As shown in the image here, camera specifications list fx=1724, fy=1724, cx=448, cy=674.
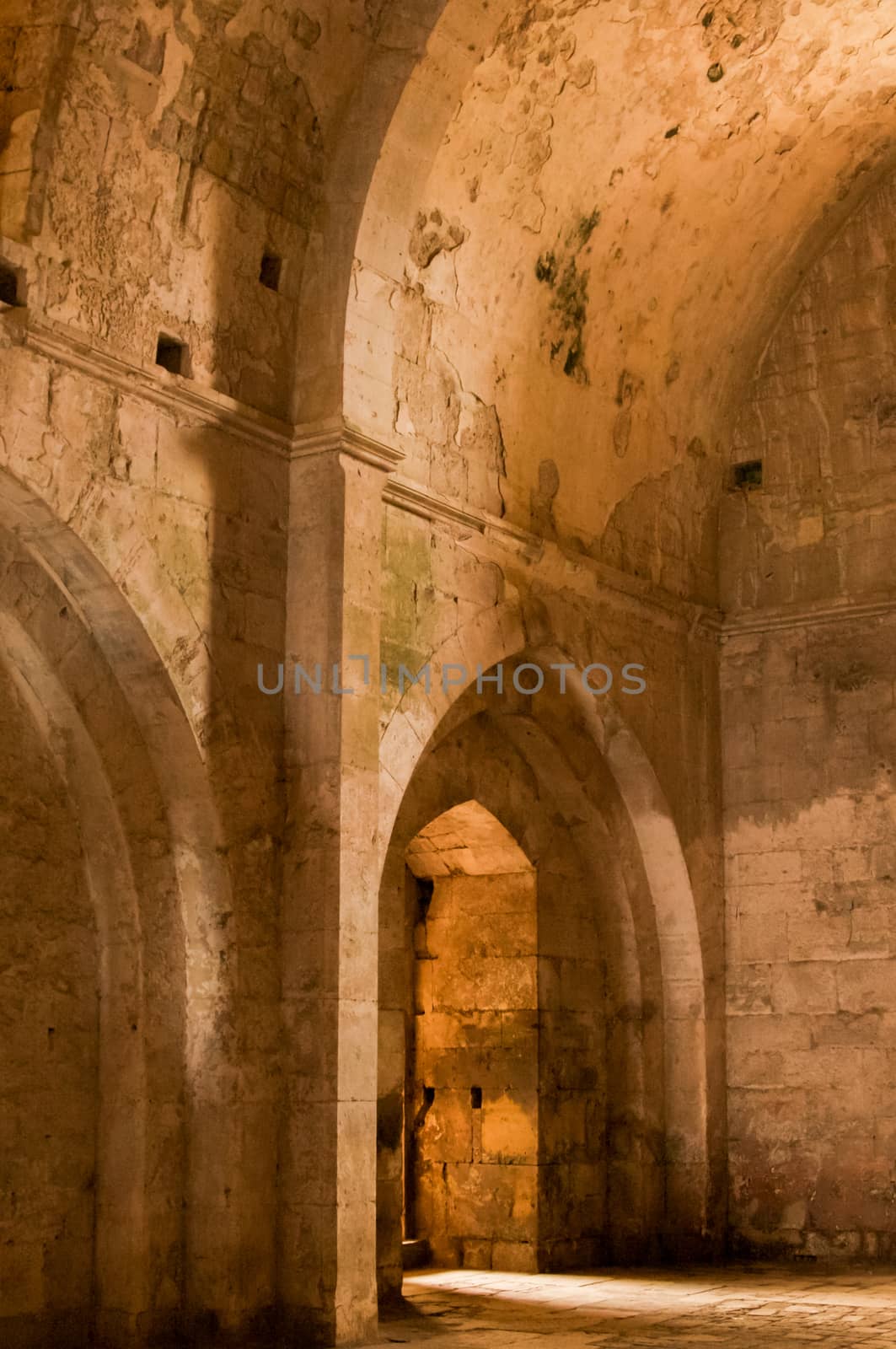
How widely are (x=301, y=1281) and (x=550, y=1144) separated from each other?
10.0ft

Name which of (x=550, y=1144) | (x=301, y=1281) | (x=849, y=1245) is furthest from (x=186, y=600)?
(x=849, y=1245)

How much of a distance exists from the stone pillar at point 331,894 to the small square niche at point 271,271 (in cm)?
75

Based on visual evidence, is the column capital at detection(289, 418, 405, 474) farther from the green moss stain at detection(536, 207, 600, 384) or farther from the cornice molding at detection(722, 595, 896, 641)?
the cornice molding at detection(722, 595, 896, 641)

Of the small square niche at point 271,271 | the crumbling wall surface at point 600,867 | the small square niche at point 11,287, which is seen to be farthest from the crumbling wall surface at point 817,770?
the small square niche at point 11,287

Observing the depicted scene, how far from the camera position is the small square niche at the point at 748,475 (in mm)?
11219

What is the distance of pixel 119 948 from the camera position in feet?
24.1

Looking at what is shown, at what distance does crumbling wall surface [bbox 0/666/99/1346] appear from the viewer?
6.82 metres

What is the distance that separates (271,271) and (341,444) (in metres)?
0.92

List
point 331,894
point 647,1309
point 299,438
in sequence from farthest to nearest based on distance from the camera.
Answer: point 647,1309 → point 299,438 → point 331,894

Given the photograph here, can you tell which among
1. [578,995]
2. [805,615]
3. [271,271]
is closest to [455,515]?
[271,271]

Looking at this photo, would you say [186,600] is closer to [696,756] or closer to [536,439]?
[536,439]

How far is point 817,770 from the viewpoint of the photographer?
420 inches

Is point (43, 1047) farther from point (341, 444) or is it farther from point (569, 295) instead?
point (569, 295)

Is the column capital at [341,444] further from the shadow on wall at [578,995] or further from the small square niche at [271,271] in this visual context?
the shadow on wall at [578,995]
